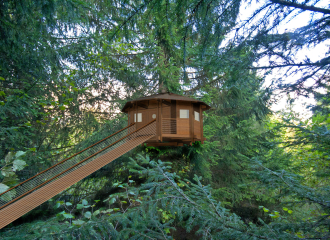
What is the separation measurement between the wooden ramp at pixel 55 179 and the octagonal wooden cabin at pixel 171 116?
29 centimetres

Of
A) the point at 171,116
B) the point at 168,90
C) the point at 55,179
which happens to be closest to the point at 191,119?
the point at 171,116

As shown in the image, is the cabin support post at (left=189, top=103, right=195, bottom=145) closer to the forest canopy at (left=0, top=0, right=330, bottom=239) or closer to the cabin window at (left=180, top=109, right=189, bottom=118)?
the cabin window at (left=180, top=109, right=189, bottom=118)

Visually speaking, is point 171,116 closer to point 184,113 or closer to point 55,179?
point 184,113

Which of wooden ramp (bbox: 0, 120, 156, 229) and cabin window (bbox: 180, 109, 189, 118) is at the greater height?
cabin window (bbox: 180, 109, 189, 118)

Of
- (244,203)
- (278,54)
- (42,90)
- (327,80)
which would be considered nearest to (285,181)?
(327,80)

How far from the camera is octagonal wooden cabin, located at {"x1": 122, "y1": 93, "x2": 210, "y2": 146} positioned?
5.15 meters

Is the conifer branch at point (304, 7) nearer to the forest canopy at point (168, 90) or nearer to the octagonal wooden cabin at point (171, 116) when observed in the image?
the forest canopy at point (168, 90)

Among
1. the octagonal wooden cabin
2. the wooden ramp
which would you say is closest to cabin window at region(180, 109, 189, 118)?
the octagonal wooden cabin

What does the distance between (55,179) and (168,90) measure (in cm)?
428

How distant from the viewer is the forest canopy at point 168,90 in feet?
6.40

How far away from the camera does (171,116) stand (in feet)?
17.9

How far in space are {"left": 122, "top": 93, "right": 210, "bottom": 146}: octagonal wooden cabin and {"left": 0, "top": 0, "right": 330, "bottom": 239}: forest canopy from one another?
795mm

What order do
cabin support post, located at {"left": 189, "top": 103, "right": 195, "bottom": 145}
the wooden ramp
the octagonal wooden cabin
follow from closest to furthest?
the wooden ramp < the octagonal wooden cabin < cabin support post, located at {"left": 189, "top": 103, "right": 195, "bottom": 145}

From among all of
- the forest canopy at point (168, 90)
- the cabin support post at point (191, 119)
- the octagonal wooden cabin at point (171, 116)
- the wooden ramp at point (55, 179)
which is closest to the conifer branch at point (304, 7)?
the forest canopy at point (168, 90)
